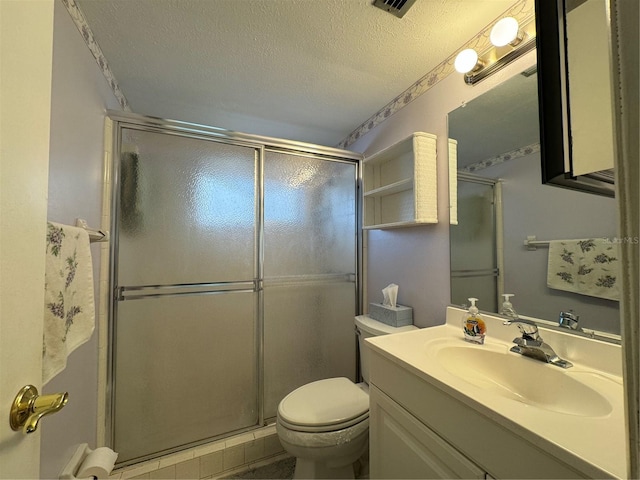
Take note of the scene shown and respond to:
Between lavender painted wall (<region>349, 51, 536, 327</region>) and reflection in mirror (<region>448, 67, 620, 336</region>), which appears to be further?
lavender painted wall (<region>349, 51, 536, 327</region>)

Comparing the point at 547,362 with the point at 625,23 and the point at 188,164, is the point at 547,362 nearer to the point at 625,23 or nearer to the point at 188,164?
the point at 625,23

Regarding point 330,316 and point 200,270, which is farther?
point 330,316

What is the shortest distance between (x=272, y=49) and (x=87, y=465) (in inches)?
77.6

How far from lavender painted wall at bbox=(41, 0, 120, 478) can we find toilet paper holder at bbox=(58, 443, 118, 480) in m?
0.03

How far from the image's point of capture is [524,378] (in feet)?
2.81

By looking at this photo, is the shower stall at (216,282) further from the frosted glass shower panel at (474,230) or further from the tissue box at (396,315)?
the frosted glass shower panel at (474,230)

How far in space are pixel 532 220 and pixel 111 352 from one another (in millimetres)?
2074

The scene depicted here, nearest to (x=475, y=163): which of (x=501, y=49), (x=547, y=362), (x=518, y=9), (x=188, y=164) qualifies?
(x=501, y=49)

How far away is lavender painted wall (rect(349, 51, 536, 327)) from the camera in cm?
132

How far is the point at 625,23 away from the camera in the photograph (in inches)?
11.1

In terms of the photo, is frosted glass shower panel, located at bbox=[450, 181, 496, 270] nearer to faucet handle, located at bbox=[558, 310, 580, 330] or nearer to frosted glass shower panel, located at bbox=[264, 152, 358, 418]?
faucet handle, located at bbox=[558, 310, 580, 330]

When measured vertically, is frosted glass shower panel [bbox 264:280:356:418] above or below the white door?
below

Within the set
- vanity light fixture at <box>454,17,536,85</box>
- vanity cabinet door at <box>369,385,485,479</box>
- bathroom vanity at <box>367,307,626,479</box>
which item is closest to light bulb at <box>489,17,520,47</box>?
vanity light fixture at <box>454,17,536,85</box>

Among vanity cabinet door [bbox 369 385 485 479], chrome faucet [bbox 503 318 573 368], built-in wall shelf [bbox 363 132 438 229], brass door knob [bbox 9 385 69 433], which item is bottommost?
vanity cabinet door [bbox 369 385 485 479]
